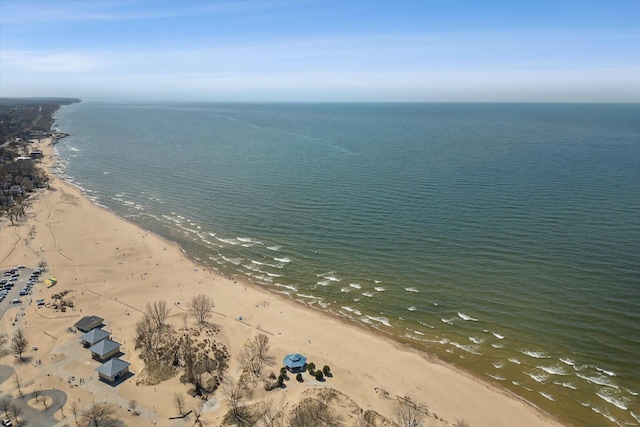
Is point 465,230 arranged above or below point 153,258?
above

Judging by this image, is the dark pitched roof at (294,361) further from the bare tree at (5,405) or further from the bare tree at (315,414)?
the bare tree at (5,405)

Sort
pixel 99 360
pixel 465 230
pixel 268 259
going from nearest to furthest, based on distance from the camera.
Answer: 1. pixel 99 360
2. pixel 268 259
3. pixel 465 230

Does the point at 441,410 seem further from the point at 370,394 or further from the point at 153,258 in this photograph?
the point at 153,258

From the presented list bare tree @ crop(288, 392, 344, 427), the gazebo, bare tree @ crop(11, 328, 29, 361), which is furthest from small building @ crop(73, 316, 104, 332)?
bare tree @ crop(288, 392, 344, 427)

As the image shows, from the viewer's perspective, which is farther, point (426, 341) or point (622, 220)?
point (622, 220)

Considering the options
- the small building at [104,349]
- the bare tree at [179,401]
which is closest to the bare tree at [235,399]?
the bare tree at [179,401]

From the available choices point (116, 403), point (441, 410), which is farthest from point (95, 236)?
point (441, 410)
